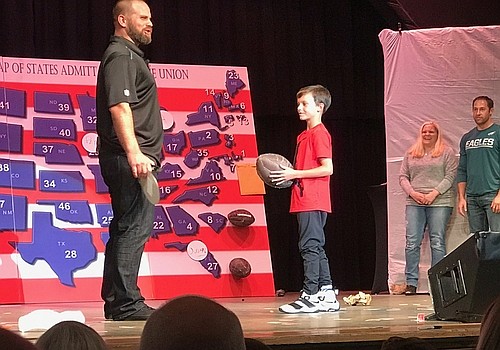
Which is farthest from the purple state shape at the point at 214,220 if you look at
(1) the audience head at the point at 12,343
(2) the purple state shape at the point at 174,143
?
(1) the audience head at the point at 12,343

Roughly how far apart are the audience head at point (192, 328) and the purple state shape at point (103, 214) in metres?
6.00

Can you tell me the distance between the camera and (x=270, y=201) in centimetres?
966

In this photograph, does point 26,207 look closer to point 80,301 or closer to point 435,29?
point 80,301

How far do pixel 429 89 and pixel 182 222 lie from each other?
2549 mm

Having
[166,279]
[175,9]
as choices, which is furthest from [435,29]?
[166,279]

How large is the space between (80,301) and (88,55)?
2.80m

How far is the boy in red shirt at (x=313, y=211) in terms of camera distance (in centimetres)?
525

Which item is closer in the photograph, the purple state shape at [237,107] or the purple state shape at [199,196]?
the purple state shape at [199,196]

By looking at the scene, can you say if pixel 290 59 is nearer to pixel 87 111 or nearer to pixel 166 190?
pixel 166 190

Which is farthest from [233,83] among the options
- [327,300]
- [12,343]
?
[12,343]

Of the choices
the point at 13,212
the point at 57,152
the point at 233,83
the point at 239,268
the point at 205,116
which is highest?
the point at 233,83

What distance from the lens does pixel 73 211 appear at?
7.23m

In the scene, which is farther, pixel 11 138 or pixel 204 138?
pixel 204 138

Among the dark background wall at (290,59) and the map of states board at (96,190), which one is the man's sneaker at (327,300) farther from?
the dark background wall at (290,59)
